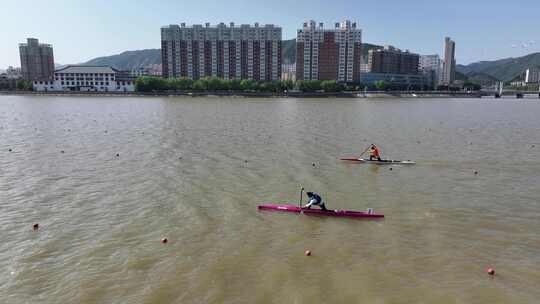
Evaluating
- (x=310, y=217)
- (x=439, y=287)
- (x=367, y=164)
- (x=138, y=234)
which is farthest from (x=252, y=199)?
(x=367, y=164)

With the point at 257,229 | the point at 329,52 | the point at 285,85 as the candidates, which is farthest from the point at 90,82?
the point at 257,229

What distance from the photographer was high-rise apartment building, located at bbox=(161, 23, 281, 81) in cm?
18775

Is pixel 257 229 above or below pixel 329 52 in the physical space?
below

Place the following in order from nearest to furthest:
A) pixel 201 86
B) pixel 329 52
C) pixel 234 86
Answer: pixel 201 86 → pixel 234 86 → pixel 329 52

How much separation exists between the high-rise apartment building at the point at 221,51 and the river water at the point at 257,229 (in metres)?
167

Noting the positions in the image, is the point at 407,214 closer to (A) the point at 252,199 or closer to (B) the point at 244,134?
(A) the point at 252,199

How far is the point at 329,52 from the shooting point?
18775 cm

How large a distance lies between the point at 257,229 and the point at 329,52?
184 metres

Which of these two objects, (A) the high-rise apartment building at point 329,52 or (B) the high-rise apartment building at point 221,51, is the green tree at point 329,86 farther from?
(B) the high-rise apartment building at point 221,51

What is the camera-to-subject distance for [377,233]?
13.2 meters

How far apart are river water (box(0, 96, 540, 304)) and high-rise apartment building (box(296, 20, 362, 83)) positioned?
6646 inches

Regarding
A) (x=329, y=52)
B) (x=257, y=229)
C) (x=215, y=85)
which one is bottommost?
(x=257, y=229)

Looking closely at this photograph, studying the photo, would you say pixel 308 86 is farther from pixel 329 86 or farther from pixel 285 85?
pixel 285 85

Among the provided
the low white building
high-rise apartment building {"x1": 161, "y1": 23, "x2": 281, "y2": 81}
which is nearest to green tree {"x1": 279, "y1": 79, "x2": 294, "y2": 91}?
high-rise apartment building {"x1": 161, "y1": 23, "x2": 281, "y2": 81}
